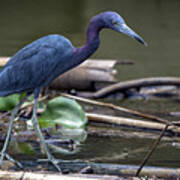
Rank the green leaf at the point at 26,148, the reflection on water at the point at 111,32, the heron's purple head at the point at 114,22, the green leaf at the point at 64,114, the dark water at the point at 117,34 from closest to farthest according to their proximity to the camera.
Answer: the heron's purple head at the point at 114,22, the green leaf at the point at 26,148, the dark water at the point at 117,34, the green leaf at the point at 64,114, the reflection on water at the point at 111,32

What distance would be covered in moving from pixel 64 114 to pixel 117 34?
33.2ft

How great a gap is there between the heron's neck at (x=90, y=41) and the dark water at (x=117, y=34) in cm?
101

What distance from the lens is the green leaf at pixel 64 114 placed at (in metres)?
6.35

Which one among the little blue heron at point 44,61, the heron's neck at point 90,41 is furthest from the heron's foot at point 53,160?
the heron's neck at point 90,41

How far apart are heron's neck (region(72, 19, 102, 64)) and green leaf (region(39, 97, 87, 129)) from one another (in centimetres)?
117

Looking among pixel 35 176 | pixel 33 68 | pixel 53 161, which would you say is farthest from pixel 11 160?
pixel 35 176

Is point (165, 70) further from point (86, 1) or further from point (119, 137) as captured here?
point (86, 1)

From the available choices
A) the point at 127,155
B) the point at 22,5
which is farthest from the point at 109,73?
the point at 22,5

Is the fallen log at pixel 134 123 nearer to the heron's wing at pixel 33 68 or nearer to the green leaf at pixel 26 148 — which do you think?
the green leaf at pixel 26 148

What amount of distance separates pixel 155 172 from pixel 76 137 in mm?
1867

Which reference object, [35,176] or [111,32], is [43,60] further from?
[111,32]

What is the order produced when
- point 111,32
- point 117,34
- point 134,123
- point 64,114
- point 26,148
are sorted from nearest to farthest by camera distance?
1. point 26,148
2. point 134,123
3. point 64,114
4. point 117,34
5. point 111,32

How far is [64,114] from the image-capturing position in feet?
21.0

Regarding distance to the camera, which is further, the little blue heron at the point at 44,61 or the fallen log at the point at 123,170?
the little blue heron at the point at 44,61
